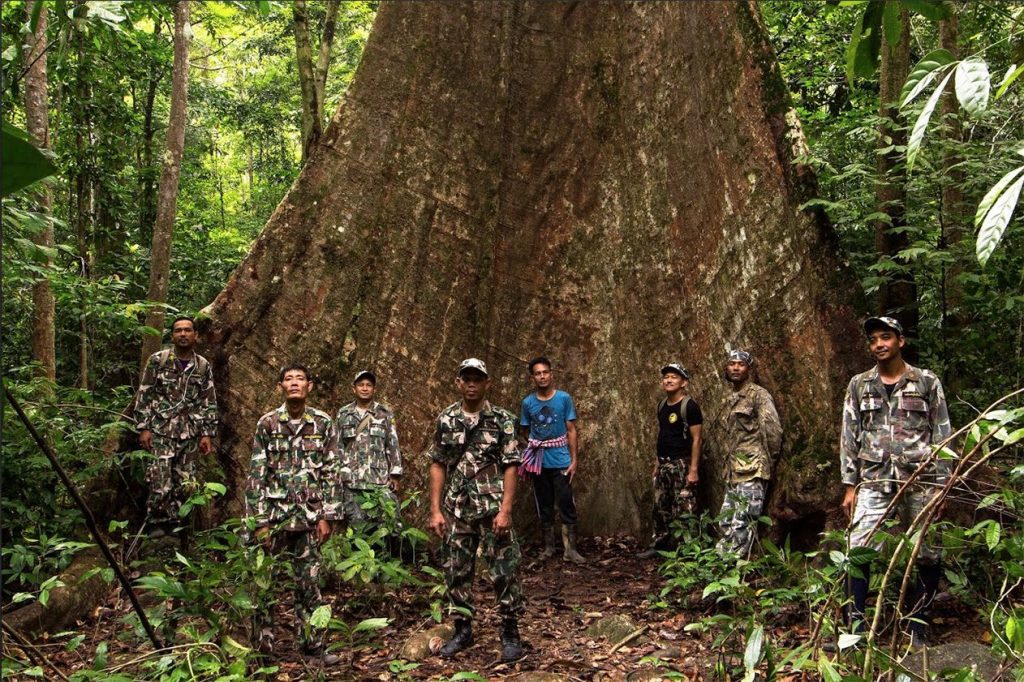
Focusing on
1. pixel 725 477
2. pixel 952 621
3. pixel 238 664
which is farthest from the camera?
pixel 725 477

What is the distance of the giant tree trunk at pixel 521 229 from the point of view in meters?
7.21

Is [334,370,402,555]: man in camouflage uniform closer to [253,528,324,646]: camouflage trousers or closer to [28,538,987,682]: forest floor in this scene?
[28,538,987,682]: forest floor

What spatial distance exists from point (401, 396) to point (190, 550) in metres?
2.17

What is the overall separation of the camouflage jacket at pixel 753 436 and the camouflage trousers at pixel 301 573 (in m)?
3.12

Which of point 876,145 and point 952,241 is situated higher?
point 876,145

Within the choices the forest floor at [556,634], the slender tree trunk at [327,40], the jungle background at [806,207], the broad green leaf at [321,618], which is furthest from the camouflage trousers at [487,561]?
the slender tree trunk at [327,40]

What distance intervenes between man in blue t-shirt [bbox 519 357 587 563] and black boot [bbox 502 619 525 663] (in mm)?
2000

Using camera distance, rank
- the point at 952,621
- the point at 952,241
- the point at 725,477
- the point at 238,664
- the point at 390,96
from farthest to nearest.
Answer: the point at 390,96 → the point at 952,241 → the point at 725,477 → the point at 952,621 → the point at 238,664

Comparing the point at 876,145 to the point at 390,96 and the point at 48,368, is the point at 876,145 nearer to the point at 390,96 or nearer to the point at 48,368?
the point at 390,96

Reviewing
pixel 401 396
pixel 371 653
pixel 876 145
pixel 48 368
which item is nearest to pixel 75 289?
pixel 48 368

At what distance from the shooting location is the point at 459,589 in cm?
545

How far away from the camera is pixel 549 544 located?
24.2 feet

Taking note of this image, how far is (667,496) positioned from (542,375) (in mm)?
1502

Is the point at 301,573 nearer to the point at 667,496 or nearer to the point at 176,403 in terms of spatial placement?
the point at 176,403
